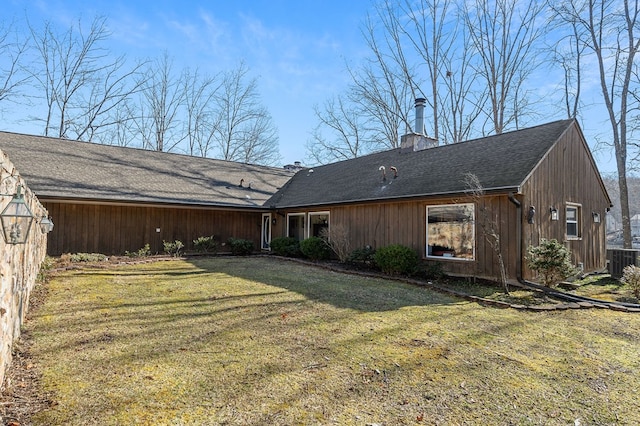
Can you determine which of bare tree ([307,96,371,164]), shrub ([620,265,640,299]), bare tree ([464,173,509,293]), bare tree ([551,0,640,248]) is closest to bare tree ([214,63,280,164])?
bare tree ([307,96,371,164])

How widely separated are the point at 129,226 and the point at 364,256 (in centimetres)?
869

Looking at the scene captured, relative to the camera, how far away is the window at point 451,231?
29.1 feet

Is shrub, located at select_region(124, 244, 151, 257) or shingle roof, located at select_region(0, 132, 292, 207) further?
shrub, located at select_region(124, 244, 151, 257)

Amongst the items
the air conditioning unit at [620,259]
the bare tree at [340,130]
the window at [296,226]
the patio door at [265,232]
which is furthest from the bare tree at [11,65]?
the air conditioning unit at [620,259]

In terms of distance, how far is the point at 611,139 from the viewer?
56.1 feet

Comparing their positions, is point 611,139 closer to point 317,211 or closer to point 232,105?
point 317,211

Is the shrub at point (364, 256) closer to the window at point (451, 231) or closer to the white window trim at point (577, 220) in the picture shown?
the window at point (451, 231)

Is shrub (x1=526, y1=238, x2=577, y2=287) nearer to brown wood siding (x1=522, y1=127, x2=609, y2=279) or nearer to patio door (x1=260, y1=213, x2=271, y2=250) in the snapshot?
brown wood siding (x1=522, y1=127, x2=609, y2=279)

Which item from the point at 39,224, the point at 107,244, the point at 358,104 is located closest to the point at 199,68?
the point at 358,104

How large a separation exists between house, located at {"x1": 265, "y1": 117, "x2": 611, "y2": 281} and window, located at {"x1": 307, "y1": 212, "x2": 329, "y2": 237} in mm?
162

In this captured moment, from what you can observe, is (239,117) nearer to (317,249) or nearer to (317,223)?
(317,223)

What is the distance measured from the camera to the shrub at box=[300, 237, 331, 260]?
12289mm

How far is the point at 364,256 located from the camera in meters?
10.8

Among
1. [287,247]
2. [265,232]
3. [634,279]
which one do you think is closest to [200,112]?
[265,232]
